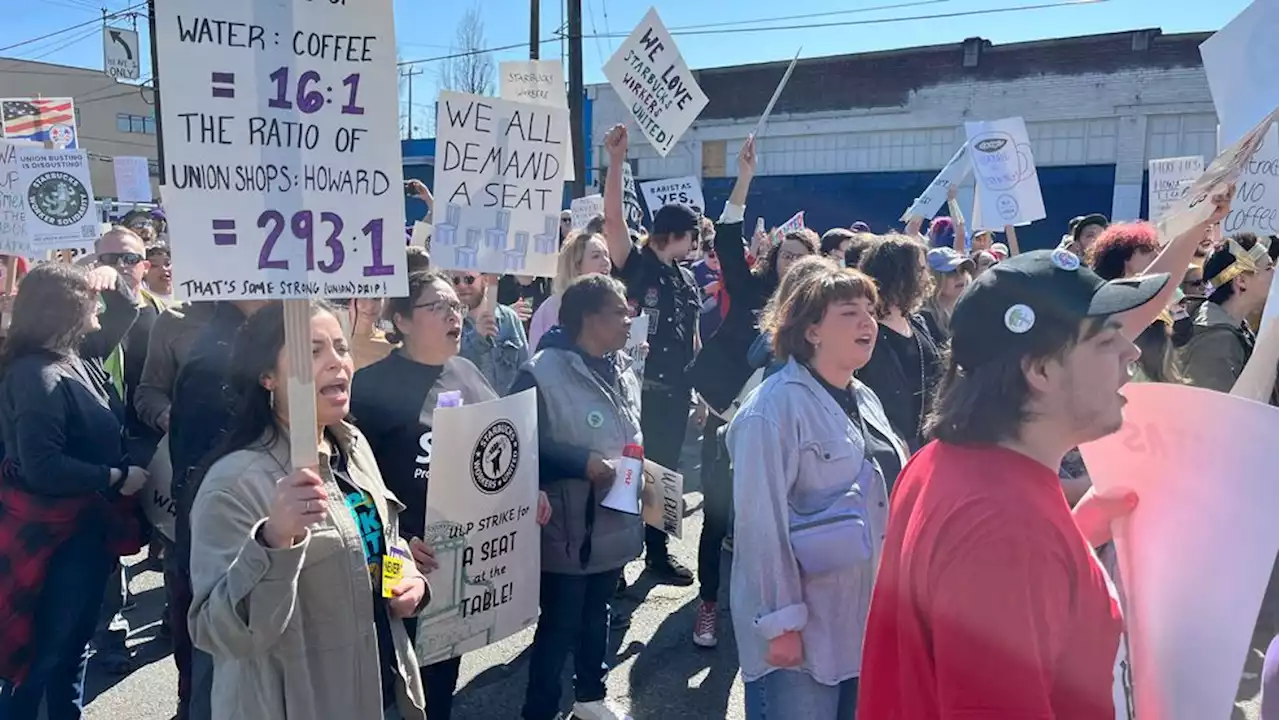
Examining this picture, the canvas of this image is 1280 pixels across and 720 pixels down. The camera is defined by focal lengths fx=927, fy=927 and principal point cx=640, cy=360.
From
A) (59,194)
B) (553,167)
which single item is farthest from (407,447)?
(59,194)

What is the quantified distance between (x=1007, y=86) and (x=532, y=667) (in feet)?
77.0

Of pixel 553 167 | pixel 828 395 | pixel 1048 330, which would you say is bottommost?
pixel 828 395

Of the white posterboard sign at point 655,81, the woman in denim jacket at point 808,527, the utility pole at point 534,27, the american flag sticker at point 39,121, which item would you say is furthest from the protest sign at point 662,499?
the utility pole at point 534,27

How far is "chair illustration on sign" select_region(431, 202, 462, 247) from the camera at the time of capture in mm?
4227

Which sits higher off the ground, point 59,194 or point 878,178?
point 878,178

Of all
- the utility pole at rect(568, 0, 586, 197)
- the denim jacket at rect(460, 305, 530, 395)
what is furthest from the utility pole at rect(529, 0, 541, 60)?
the denim jacket at rect(460, 305, 530, 395)

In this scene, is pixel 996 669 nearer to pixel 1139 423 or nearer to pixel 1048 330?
pixel 1048 330

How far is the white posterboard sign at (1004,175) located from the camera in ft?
27.4

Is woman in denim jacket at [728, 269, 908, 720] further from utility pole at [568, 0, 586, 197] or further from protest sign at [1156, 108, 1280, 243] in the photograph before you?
utility pole at [568, 0, 586, 197]

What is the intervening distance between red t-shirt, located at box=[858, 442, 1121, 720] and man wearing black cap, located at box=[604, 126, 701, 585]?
150 inches

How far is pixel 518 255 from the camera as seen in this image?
4414mm

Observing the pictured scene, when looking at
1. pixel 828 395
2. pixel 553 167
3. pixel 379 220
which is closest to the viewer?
pixel 379 220

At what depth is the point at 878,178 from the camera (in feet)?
82.0

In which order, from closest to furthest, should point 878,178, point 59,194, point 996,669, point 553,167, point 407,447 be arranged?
point 996,669, point 407,447, point 553,167, point 59,194, point 878,178
